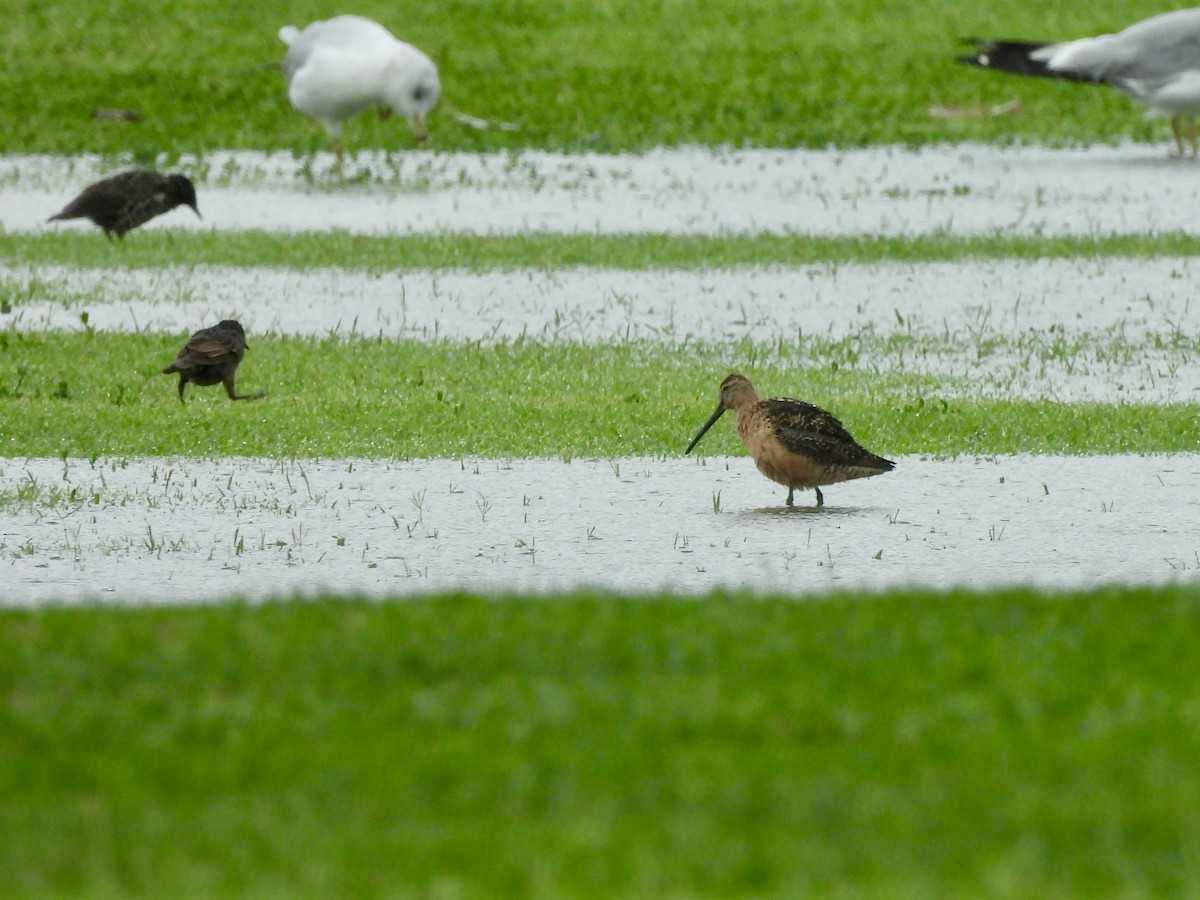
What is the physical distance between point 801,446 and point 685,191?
1236 centimetres

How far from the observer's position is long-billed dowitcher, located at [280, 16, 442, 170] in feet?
70.4

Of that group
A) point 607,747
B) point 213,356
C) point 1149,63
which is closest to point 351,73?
point 1149,63

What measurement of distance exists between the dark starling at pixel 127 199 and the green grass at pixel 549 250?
0.84ft

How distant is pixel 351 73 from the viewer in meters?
21.5

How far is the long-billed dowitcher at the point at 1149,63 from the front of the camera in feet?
71.1

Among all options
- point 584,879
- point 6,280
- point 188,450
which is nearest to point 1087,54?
point 6,280

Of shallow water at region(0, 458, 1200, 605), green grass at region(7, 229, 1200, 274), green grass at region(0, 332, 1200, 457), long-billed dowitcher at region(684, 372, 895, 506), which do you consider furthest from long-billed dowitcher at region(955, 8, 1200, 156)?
long-billed dowitcher at region(684, 372, 895, 506)

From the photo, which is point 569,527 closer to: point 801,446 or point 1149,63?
point 801,446

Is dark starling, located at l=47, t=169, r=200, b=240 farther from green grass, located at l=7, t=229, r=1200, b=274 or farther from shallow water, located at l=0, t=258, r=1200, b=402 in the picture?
shallow water, located at l=0, t=258, r=1200, b=402

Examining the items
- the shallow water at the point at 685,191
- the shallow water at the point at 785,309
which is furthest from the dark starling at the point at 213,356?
the shallow water at the point at 685,191

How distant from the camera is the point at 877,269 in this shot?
54.1 feet

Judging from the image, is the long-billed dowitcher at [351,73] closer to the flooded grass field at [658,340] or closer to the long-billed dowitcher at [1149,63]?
the flooded grass field at [658,340]

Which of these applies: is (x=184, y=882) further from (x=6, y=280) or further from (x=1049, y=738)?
(x=6, y=280)

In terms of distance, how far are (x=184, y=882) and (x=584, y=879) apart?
30.0 inches
